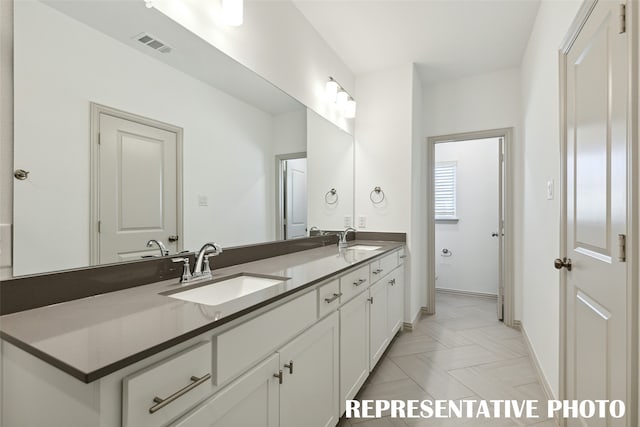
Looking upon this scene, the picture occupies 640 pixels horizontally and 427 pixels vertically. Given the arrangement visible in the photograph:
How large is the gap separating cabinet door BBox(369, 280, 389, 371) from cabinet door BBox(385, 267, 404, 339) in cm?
12

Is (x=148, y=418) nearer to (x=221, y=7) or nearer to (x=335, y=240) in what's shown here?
(x=221, y=7)

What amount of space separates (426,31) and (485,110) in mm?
1254

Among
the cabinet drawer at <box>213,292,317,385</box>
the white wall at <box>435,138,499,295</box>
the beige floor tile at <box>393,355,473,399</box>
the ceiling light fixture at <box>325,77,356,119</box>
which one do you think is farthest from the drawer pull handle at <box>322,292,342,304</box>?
the white wall at <box>435,138,499,295</box>

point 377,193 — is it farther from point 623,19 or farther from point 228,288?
point 623,19

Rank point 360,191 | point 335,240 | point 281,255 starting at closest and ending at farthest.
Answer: point 281,255 → point 335,240 → point 360,191

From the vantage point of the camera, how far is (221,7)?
5.37 ft

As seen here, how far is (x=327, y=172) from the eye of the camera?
9.61 feet

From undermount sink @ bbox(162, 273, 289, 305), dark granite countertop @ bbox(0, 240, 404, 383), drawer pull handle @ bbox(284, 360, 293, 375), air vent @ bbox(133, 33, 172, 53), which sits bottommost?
drawer pull handle @ bbox(284, 360, 293, 375)

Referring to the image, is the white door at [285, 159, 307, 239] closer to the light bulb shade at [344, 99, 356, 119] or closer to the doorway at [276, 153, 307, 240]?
the doorway at [276, 153, 307, 240]

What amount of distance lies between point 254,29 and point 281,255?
1452 millimetres

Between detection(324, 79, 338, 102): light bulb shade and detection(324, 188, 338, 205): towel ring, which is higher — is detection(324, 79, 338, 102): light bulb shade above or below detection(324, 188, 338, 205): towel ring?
above

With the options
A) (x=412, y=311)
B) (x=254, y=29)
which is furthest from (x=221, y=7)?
(x=412, y=311)

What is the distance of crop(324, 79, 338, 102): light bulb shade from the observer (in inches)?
111

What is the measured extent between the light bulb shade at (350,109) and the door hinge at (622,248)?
97.1 inches
